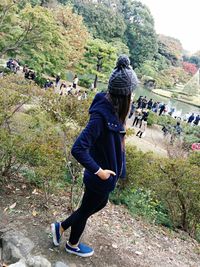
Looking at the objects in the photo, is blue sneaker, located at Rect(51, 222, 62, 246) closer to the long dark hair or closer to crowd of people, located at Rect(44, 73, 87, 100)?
the long dark hair

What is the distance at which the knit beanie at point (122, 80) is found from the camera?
190cm

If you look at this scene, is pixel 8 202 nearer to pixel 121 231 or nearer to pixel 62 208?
pixel 62 208

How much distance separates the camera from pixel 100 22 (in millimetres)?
36250

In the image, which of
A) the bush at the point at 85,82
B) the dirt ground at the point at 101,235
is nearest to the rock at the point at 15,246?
the dirt ground at the point at 101,235

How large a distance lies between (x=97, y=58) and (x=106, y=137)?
21958mm

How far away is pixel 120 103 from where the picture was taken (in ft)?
6.41

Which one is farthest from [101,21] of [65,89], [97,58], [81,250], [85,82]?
[81,250]

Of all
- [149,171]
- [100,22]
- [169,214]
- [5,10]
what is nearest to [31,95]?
[149,171]

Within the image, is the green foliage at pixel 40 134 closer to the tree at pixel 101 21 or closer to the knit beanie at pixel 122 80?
the knit beanie at pixel 122 80

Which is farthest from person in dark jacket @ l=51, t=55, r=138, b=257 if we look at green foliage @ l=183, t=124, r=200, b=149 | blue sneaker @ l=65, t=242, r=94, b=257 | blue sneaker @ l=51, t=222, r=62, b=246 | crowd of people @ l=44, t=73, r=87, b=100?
green foliage @ l=183, t=124, r=200, b=149

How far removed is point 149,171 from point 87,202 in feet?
8.58

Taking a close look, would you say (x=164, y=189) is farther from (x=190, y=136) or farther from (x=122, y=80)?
(x=190, y=136)

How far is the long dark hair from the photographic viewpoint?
1943mm

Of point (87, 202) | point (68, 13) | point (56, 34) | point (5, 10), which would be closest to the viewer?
point (87, 202)
